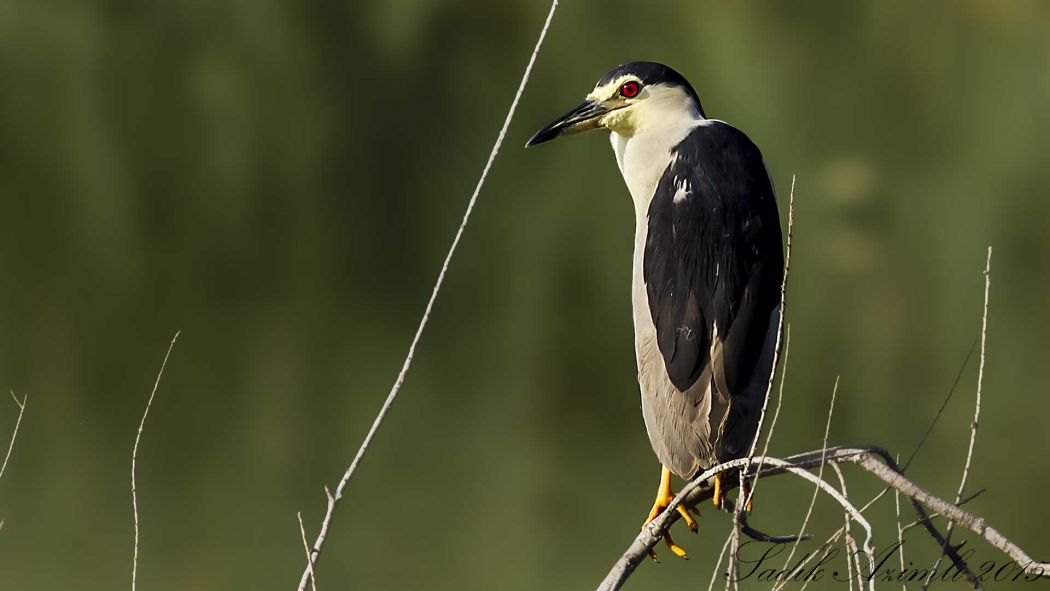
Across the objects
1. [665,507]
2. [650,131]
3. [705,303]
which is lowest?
[665,507]

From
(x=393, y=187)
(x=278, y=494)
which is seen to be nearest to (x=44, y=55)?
(x=393, y=187)

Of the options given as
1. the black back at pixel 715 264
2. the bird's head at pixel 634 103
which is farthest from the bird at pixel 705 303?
the bird's head at pixel 634 103

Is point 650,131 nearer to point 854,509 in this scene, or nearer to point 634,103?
point 634,103

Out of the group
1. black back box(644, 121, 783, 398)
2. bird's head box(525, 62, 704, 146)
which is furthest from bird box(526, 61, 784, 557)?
bird's head box(525, 62, 704, 146)

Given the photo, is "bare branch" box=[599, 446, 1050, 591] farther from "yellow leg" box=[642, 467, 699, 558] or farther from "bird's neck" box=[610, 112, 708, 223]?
"bird's neck" box=[610, 112, 708, 223]

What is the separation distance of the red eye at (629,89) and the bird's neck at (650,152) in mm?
53

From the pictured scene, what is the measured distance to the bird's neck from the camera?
1.69 metres

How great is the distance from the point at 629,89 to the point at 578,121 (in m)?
0.10

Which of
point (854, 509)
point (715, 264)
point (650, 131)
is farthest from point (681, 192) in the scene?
point (854, 509)

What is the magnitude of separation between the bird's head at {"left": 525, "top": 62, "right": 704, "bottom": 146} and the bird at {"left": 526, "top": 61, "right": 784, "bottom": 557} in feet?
0.45

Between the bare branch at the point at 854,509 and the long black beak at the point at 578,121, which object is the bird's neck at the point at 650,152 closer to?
the long black beak at the point at 578,121

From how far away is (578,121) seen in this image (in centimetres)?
181

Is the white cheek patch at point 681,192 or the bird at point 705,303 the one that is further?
the white cheek patch at point 681,192

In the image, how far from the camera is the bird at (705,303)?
143 cm
